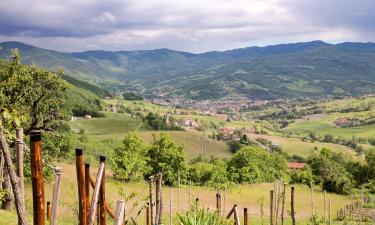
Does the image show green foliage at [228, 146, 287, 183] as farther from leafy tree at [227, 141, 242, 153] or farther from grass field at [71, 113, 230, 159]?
leafy tree at [227, 141, 242, 153]

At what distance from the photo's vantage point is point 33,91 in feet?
74.9

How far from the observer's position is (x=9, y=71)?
22.0 m

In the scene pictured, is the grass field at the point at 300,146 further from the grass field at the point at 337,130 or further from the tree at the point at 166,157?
the tree at the point at 166,157

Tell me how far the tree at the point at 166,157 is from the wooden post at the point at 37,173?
41807mm

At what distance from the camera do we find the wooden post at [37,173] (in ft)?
14.8

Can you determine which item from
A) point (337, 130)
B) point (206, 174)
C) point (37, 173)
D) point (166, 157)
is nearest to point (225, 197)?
point (166, 157)

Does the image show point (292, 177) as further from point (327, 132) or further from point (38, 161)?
point (327, 132)

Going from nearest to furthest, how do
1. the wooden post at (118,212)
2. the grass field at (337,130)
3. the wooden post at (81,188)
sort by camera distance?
the wooden post at (118,212) → the wooden post at (81,188) → the grass field at (337,130)

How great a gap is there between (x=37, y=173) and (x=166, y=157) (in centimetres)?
4337

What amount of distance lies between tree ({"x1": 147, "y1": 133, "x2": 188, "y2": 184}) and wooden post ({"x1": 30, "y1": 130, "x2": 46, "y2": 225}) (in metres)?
41.8

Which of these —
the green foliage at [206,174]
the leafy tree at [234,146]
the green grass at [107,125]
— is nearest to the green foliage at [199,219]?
the green foliage at [206,174]

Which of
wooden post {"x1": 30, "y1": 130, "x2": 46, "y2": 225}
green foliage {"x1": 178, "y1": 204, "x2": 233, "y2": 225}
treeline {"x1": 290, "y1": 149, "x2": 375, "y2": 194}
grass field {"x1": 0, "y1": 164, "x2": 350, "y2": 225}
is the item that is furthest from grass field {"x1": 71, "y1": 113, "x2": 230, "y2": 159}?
wooden post {"x1": 30, "y1": 130, "x2": 46, "y2": 225}

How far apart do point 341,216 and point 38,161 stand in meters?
32.4

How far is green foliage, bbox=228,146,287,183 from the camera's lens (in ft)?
180
